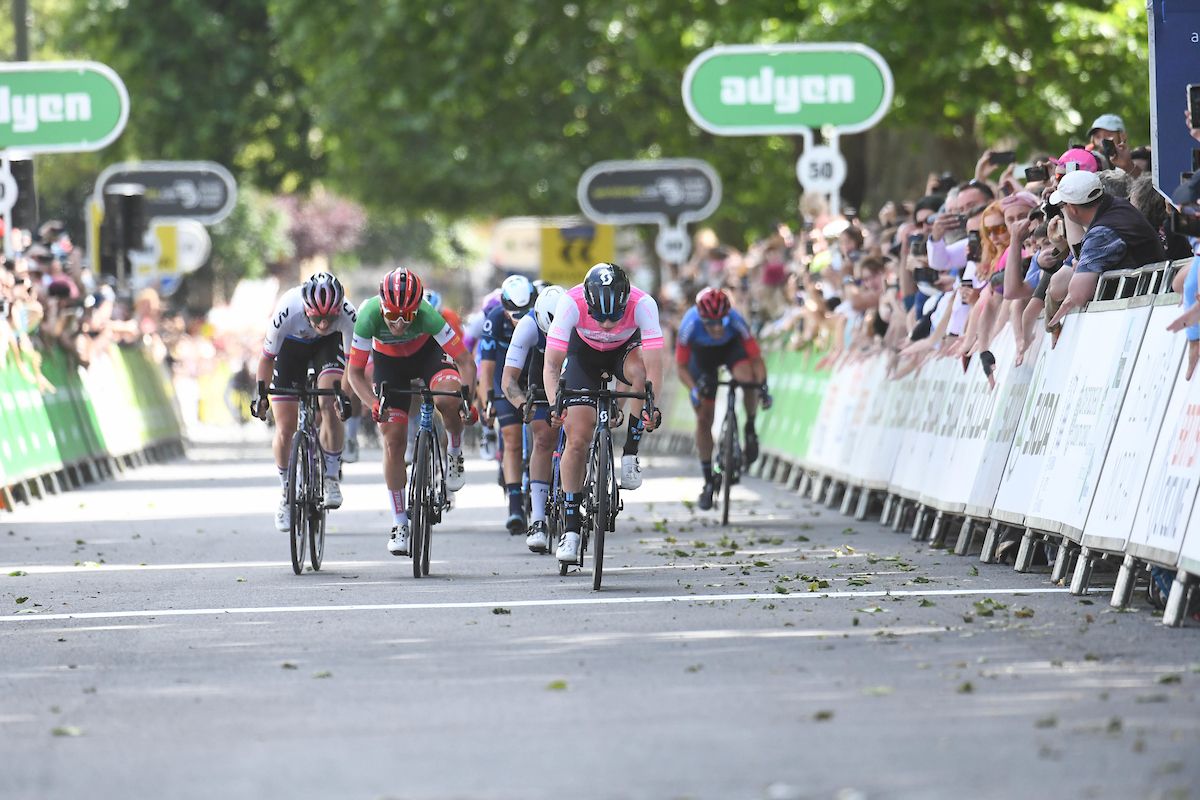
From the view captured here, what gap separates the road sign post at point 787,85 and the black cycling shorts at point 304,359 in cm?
986

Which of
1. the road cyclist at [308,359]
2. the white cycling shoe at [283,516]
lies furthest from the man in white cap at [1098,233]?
the white cycling shoe at [283,516]

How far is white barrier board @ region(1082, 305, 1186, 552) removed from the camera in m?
11.8

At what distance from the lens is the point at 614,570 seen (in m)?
15.0

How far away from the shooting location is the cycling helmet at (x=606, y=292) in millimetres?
13953

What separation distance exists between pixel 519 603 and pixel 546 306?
3691mm

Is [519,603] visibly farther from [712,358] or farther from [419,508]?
[712,358]

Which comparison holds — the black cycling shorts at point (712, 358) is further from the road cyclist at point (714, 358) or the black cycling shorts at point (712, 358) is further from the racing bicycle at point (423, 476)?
the racing bicycle at point (423, 476)

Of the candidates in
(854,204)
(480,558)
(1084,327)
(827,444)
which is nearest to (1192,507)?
(1084,327)

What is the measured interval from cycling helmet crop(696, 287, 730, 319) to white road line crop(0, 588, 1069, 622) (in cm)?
711

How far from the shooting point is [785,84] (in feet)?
82.6

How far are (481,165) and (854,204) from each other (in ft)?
34.9

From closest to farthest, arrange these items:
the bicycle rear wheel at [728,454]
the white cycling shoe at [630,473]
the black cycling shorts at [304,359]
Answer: the white cycling shoe at [630,473], the black cycling shorts at [304,359], the bicycle rear wheel at [728,454]

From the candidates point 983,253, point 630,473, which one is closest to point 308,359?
point 630,473

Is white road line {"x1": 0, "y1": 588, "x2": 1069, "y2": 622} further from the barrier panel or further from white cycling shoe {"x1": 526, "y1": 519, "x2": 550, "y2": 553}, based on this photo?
the barrier panel
